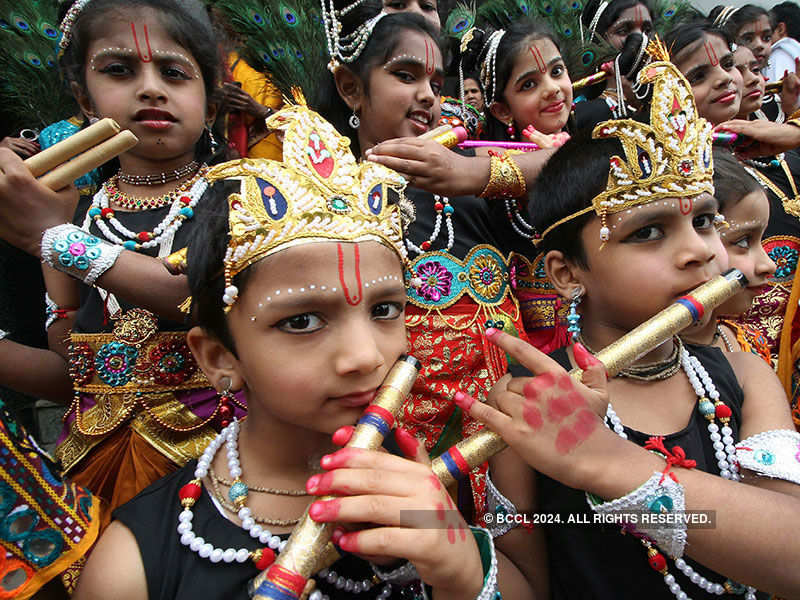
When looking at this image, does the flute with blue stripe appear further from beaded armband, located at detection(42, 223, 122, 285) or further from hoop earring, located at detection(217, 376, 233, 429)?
beaded armband, located at detection(42, 223, 122, 285)

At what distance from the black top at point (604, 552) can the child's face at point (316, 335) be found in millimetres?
611

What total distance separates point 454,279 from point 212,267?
998 millimetres

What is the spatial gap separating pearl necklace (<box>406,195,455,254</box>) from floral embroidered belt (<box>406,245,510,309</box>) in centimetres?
3

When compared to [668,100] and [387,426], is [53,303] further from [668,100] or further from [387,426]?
[668,100]

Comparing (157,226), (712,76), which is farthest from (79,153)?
(712,76)

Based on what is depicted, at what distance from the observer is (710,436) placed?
Result: 4.39 feet

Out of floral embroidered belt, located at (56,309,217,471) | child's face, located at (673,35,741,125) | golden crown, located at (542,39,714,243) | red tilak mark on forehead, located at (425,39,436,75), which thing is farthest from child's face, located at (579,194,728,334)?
child's face, located at (673,35,741,125)

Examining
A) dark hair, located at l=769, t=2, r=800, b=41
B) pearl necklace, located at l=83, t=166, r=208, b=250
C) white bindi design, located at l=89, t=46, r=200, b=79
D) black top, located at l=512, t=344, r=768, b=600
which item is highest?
dark hair, located at l=769, t=2, r=800, b=41

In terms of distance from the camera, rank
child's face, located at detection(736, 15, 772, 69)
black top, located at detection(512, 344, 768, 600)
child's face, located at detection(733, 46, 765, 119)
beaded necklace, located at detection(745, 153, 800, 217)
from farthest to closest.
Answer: child's face, located at detection(736, 15, 772, 69)
child's face, located at detection(733, 46, 765, 119)
beaded necklace, located at detection(745, 153, 800, 217)
black top, located at detection(512, 344, 768, 600)

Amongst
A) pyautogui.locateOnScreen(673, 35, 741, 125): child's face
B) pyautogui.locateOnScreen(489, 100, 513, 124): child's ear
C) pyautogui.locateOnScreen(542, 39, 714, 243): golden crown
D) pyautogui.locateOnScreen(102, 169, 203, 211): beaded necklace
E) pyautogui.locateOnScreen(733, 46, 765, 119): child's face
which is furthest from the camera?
pyautogui.locateOnScreen(733, 46, 765, 119): child's face

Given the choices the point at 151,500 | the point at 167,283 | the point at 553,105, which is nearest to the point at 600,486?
the point at 151,500

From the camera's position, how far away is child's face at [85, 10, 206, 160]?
164 centimetres

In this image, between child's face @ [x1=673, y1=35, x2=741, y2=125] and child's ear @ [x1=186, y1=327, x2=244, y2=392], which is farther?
child's face @ [x1=673, y1=35, x2=741, y2=125]

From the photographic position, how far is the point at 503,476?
1.31m
